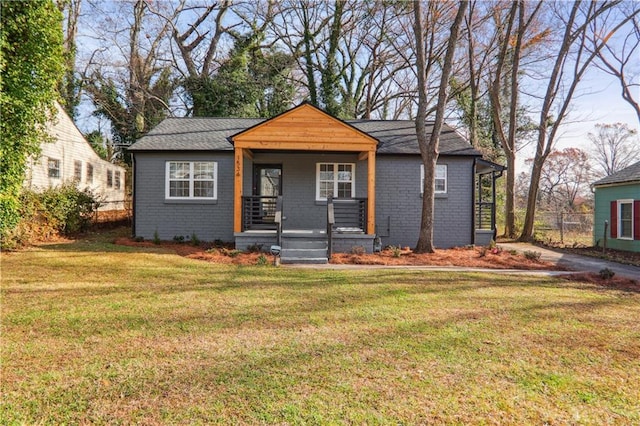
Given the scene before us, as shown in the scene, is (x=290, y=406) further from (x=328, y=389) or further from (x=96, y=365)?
(x=96, y=365)

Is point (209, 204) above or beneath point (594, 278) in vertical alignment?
above

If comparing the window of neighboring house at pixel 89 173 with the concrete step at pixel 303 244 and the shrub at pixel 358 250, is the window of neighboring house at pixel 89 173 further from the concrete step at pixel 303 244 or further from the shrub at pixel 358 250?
the shrub at pixel 358 250

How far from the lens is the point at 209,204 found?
12.1 m

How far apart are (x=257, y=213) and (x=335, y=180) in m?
2.86

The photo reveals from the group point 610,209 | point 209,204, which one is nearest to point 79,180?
point 209,204

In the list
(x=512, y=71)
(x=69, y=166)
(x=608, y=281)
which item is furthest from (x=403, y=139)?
(x=69, y=166)

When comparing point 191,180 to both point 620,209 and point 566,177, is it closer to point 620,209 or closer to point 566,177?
point 620,209

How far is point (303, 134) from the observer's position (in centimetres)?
1019

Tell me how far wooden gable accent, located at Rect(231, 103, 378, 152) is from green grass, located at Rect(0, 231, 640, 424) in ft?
16.3

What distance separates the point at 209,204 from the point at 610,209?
48.2 ft

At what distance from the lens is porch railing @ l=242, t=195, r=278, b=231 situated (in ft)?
35.8

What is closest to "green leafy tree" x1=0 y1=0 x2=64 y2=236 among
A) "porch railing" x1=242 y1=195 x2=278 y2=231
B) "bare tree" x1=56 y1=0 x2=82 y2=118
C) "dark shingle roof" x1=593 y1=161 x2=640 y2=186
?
"porch railing" x1=242 y1=195 x2=278 y2=231

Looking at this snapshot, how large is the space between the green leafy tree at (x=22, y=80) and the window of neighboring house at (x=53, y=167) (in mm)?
8050

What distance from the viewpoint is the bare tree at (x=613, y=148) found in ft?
104
